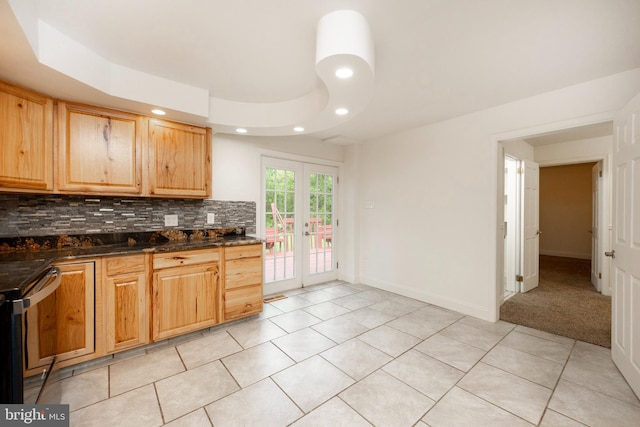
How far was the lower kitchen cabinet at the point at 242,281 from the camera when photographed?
2859 mm

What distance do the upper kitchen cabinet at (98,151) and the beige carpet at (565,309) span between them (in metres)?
4.35

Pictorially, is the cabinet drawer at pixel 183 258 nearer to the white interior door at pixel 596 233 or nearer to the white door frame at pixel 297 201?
the white door frame at pixel 297 201

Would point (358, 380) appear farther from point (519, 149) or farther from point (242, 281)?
point (519, 149)

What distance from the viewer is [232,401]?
1.76 meters

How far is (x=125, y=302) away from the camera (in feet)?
7.47

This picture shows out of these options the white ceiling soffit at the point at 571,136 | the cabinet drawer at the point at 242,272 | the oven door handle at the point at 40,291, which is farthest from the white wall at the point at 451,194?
the oven door handle at the point at 40,291

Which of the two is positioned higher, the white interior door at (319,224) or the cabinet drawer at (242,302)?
the white interior door at (319,224)

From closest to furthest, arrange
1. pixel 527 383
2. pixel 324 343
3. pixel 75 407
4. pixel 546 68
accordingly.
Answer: pixel 75 407
pixel 527 383
pixel 546 68
pixel 324 343

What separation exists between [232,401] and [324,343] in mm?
987

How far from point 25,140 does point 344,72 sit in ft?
8.10

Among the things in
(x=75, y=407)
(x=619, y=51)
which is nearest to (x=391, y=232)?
(x=619, y=51)

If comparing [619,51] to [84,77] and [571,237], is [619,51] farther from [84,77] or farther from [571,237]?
[571,237]

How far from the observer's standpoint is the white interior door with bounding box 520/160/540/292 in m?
4.00

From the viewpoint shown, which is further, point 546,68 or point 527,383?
point 546,68
